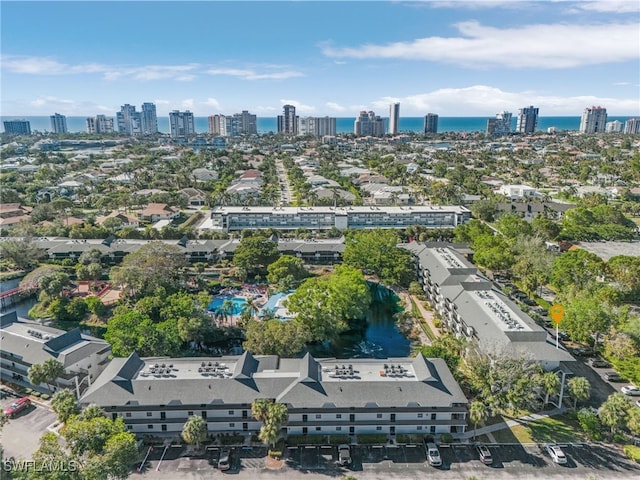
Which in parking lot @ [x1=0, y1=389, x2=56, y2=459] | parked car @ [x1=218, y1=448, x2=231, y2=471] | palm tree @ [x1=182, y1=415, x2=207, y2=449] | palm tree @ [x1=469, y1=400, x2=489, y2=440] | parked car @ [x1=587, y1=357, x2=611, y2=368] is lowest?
parking lot @ [x1=0, y1=389, x2=56, y2=459]

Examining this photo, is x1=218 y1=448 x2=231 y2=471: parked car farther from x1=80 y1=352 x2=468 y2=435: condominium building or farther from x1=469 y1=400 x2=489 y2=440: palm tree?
x1=469 y1=400 x2=489 y2=440: palm tree

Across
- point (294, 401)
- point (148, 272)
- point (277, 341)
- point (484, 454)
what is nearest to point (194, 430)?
point (294, 401)

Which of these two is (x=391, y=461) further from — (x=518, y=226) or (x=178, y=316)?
(x=518, y=226)

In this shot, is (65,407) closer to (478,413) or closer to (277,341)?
(277,341)

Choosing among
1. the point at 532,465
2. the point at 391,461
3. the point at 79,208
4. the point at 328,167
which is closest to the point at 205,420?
the point at 391,461

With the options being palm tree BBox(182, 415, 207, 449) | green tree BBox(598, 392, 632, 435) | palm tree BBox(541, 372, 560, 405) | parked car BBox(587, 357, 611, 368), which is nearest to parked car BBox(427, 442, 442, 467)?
palm tree BBox(541, 372, 560, 405)
